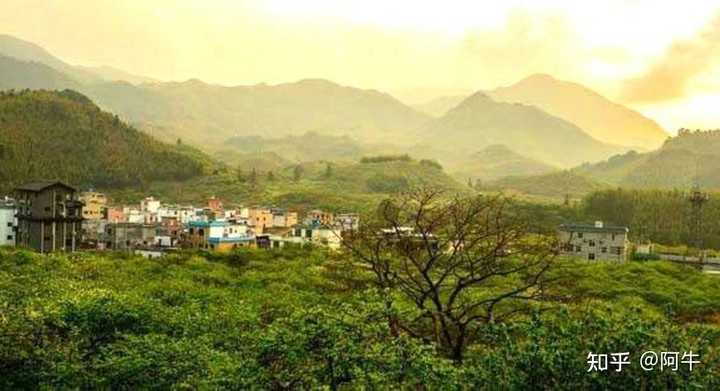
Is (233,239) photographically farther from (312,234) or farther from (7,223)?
(7,223)

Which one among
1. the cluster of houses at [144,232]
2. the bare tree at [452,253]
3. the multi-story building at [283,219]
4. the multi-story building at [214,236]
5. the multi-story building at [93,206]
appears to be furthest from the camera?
the multi-story building at [283,219]

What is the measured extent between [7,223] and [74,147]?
8209 centimetres

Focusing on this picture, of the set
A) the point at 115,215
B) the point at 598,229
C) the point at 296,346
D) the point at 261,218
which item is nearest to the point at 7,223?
the point at 115,215

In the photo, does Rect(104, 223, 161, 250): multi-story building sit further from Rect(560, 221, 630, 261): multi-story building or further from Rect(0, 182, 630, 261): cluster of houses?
Rect(560, 221, 630, 261): multi-story building

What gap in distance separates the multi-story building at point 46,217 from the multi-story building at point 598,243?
6313cm

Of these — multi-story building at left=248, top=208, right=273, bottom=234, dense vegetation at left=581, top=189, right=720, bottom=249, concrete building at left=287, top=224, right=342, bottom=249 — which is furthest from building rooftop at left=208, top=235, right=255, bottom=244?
dense vegetation at left=581, top=189, right=720, bottom=249

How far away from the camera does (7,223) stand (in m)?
82.1

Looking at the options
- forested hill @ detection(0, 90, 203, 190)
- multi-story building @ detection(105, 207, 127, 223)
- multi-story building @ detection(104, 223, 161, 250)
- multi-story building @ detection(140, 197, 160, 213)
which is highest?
forested hill @ detection(0, 90, 203, 190)

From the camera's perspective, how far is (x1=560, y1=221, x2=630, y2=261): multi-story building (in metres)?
88.1

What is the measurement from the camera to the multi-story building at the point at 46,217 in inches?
3039

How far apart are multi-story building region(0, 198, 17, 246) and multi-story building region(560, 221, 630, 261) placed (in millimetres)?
70597

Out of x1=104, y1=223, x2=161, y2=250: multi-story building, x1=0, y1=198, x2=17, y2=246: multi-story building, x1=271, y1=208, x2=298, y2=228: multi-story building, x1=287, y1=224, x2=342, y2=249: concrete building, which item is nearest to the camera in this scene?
x1=0, y1=198, x2=17, y2=246: multi-story building

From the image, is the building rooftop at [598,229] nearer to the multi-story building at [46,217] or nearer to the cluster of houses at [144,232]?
the cluster of houses at [144,232]

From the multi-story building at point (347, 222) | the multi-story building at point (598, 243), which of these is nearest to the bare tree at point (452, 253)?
the multi-story building at point (347, 222)
